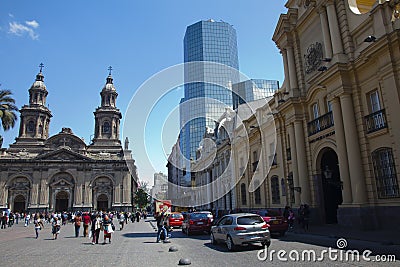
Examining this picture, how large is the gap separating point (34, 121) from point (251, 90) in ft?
184

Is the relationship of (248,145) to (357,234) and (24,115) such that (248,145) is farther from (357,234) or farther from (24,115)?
(24,115)

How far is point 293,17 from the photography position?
24.7 metres

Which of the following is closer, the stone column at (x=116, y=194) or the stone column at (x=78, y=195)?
the stone column at (x=78, y=195)

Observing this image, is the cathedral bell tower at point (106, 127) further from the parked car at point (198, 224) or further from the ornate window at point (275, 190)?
the parked car at point (198, 224)

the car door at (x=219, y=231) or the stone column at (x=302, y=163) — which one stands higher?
the stone column at (x=302, y=163)

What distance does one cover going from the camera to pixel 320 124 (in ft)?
69.6

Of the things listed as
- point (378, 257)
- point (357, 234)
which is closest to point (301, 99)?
point (357, 234)

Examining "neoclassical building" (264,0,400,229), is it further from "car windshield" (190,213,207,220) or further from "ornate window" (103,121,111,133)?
"ornate window" (103,121,111,133)

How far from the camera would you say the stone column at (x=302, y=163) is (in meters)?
22.2

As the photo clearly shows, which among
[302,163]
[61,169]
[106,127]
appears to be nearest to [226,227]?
[302,163]

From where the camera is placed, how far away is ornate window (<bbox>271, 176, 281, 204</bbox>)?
1097 inches

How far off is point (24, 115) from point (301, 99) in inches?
3047

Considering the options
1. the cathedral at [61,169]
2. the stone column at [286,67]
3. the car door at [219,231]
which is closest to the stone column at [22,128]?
the cathedral at [61,169]

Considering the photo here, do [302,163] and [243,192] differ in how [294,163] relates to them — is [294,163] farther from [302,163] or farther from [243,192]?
[243,192]
